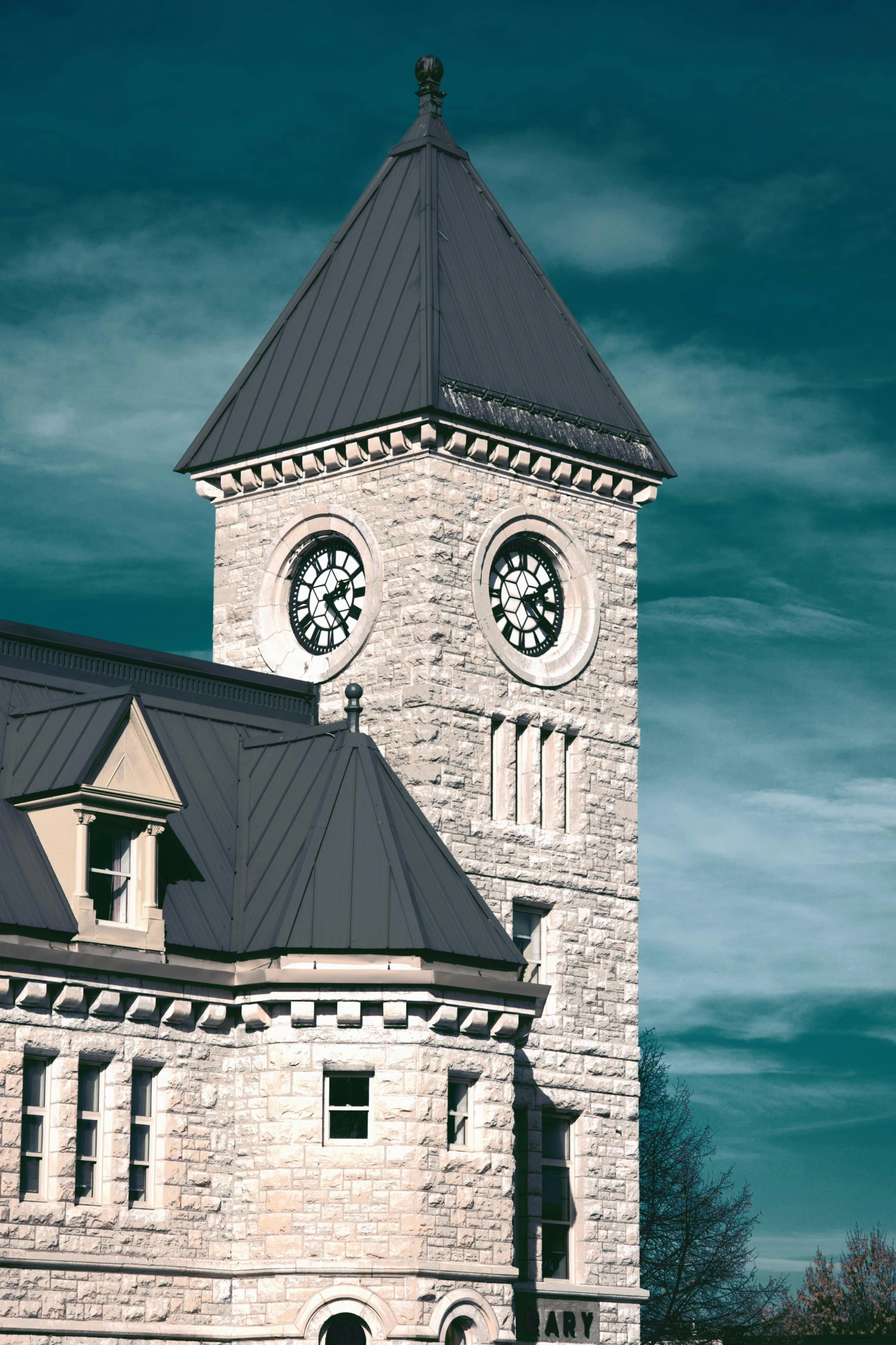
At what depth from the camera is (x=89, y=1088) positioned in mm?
34969

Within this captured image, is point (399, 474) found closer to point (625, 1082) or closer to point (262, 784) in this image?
point (262, 784)

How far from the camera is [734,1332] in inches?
2753

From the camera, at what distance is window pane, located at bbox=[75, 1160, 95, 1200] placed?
34594 millimetres

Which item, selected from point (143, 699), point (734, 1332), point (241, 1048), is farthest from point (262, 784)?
point (734, 1332)

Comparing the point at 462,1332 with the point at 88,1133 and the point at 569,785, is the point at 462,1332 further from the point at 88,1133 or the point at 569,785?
the point at 569,785

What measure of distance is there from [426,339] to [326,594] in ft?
14.8

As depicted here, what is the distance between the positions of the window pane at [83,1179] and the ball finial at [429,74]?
20699mm

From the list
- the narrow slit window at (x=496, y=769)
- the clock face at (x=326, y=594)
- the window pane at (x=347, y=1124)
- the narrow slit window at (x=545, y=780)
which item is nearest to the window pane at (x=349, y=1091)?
the window pane at (x=347, y=1124)

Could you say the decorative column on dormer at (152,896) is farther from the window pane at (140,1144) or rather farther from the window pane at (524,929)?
the window pane at (524,929)

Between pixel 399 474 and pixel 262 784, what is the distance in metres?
5.70

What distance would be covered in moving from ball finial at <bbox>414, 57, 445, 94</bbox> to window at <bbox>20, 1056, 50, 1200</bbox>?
20.0 meters

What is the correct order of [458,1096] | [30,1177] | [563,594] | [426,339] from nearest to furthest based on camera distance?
[30,1177]
[458,1096]
[426,339]
[563,594]

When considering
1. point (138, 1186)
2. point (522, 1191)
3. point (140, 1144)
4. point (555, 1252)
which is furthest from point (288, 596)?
point (138, 1186)

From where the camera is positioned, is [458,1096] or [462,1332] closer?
[462,1332]
